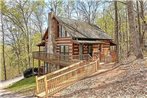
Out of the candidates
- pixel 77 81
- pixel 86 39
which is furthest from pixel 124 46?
pixel 77 81

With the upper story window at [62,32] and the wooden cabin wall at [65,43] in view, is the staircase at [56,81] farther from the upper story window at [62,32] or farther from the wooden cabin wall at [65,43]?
the upper story window at [62,32]

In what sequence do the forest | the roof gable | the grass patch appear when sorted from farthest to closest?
the forest → the roof gable → the grass patch

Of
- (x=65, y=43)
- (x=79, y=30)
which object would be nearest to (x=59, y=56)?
(x=65, y=43)

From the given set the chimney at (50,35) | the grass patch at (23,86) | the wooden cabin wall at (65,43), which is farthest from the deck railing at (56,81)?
the chimney at (50,35)

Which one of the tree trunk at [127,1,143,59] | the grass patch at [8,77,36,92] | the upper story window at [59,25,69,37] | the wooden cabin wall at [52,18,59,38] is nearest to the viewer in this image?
the tree trunk at [127,1,143,59]

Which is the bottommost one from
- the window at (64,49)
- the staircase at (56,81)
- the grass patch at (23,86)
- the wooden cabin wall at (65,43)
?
the grass patch at (23,86)

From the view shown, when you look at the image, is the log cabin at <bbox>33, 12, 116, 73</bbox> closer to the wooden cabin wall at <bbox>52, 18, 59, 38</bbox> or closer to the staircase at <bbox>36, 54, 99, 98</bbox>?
the wooden cabin wall at <bbox>52, 18, 59, 38</bbox>

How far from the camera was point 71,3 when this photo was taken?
186 ft

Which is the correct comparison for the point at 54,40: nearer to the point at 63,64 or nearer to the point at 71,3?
A: the point at 63,64

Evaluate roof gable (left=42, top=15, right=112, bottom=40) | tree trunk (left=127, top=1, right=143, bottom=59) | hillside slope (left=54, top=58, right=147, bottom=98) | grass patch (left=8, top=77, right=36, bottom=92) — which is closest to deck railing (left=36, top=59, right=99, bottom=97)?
hillside slope (left=54, top=58, right=147, bottom=98)

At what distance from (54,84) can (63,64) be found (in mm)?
12041

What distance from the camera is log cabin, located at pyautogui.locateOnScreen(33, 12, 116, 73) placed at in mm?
30453

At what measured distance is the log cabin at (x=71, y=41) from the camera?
30.5 metres

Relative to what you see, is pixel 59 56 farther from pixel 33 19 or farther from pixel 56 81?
pixel 33 19
